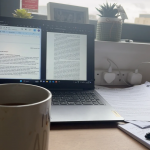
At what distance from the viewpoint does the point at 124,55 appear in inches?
37.0

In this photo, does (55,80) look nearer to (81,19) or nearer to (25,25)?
(25,25)

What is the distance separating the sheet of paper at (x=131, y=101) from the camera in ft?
1.74

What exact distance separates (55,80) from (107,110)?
0.76 ft

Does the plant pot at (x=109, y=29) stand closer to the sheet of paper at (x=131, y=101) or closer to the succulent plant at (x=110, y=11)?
the succulent plant at (x=110, y=11)

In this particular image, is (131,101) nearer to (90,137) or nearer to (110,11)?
(90,137)

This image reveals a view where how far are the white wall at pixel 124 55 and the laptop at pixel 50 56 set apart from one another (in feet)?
0.71

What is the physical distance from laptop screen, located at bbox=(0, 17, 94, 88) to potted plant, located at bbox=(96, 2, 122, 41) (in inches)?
7.3

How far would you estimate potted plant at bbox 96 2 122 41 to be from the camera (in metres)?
0.85

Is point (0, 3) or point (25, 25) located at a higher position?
point (0, 3)

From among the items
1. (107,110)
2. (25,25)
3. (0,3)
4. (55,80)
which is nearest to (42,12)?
(0,3)

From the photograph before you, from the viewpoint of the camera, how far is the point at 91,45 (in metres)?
0.70

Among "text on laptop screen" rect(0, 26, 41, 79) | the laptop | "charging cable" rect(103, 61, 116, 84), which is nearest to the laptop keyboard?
Answer: the laptop

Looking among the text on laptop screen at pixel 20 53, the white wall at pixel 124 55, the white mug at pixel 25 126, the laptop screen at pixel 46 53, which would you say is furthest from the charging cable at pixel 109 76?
the white mug at pixel 25 126

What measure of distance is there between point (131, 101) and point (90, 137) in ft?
0.94
